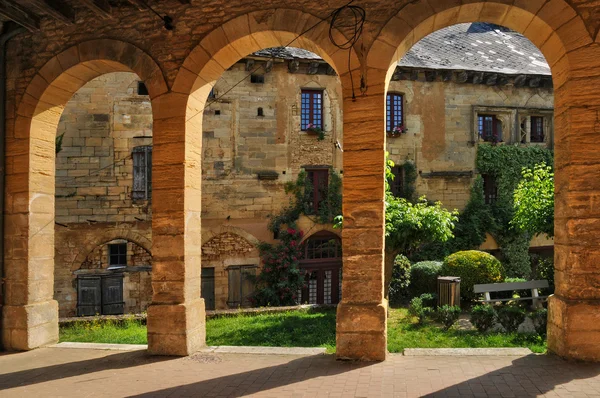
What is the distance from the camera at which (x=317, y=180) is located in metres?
14.7

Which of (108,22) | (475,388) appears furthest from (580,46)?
(108,22)

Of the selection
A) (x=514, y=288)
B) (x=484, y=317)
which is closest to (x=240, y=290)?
(x=514, y=288)

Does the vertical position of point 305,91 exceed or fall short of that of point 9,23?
it exceeds it

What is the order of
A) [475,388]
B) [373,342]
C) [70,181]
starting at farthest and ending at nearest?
[70,181]
[373,342]
[475,388]

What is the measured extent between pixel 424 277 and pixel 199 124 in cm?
834

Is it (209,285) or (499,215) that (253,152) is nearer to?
(209,285)

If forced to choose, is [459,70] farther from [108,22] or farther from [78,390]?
[78,390]

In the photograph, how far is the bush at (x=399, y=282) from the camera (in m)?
13.2

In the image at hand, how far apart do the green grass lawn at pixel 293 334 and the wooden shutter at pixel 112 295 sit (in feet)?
14.3

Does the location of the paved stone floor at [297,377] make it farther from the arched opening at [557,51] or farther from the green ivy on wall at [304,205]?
the green ivy on wall at [304,205]

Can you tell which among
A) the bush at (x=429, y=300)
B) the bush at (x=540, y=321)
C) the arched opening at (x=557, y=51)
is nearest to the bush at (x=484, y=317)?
the bush at (x=540, y=321)

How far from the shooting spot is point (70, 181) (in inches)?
528

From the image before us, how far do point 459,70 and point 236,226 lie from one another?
337 inches

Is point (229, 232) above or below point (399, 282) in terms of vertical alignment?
above
